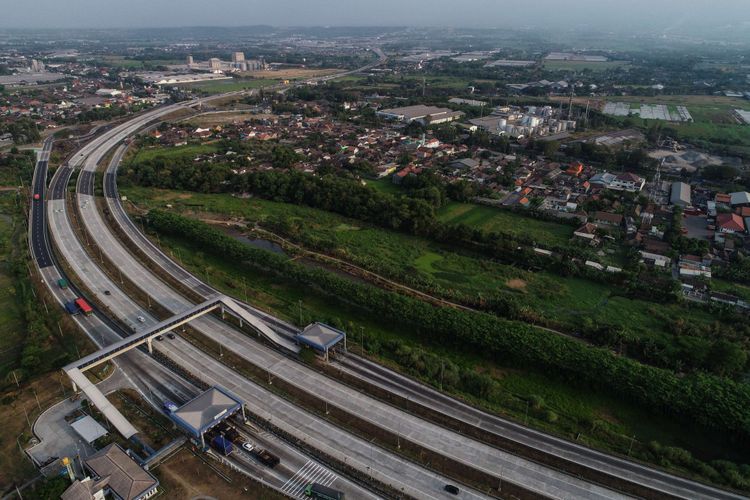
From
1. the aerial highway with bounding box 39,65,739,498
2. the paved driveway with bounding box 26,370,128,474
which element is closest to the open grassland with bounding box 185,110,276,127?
the aerial highway with bounding box 39,65,739,498

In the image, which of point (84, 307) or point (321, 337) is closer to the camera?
point (321, 337)

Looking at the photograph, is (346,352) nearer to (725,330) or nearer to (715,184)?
(725,330)

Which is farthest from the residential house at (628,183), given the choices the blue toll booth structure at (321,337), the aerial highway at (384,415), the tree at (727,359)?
the aerial highway at (384,415)

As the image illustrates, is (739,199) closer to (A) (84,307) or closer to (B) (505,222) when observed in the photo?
(B) (505,222)

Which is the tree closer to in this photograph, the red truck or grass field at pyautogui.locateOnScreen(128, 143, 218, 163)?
the red truck

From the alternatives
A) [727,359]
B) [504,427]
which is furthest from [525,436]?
[727,359]

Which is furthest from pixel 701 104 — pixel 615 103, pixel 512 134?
pixel 512 134

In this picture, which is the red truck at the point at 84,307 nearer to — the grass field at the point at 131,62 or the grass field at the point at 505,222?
the grass field at the point at 505,222
